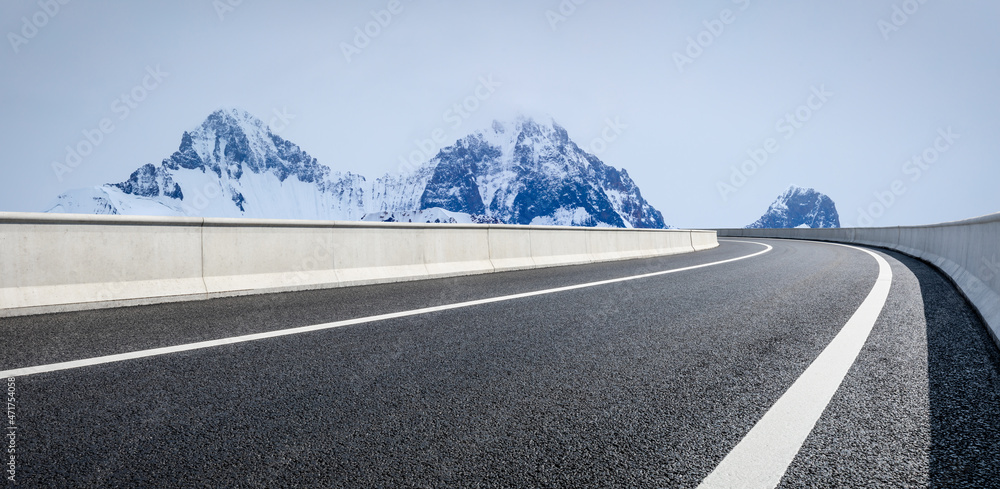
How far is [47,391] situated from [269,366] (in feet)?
3.69

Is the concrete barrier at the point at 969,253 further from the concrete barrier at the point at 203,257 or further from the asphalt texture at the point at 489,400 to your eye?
the concrete barrier at the point at 203,257

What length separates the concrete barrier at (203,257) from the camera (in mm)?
5719

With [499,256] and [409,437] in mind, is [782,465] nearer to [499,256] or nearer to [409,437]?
[409,437]

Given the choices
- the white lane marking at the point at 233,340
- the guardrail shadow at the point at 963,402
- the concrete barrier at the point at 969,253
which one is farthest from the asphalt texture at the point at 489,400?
the concrete barrier at the point at 969,253

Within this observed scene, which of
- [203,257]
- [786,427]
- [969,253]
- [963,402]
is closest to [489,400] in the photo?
[786,427]

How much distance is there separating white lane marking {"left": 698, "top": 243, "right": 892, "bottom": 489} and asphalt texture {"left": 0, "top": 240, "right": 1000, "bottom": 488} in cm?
6

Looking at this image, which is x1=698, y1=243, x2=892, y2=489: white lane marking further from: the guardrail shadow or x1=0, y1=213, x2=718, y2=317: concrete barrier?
x1=0, y1=213, x2=718, y2=317: concrete barrier

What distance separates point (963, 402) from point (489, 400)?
8.16 feet

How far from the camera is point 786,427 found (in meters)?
2.52

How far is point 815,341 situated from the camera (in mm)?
4336

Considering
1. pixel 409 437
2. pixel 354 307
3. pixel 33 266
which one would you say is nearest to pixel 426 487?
pixel 409 437

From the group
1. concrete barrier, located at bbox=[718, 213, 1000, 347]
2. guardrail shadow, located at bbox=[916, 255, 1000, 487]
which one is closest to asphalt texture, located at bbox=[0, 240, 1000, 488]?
guardrail shadow, located at bbox=[916, 255, 1000, 487]

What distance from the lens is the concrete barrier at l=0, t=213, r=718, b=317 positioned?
18.8ft

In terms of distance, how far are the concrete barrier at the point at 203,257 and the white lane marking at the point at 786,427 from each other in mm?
6431
